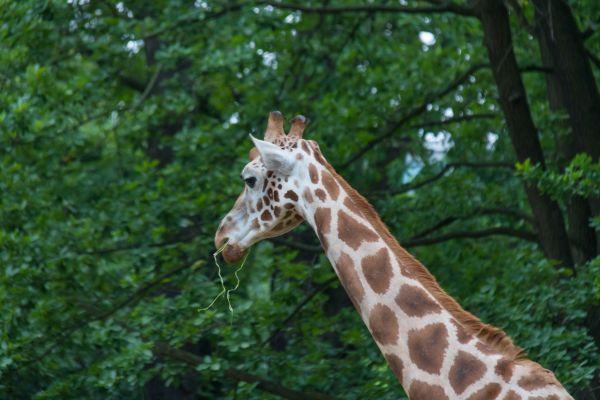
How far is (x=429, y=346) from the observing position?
547 cm

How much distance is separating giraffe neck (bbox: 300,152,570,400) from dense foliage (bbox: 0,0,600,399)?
224 centimetres

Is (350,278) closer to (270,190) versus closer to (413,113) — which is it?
(270,190)

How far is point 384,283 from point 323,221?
1.55ft

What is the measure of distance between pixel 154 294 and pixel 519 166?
4.02 m

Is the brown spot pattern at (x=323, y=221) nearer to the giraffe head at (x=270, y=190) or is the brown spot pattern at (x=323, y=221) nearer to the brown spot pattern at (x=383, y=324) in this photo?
the giraffe head at (x=270, y=190)

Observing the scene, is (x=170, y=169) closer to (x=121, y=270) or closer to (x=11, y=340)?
(x=121, y=270)

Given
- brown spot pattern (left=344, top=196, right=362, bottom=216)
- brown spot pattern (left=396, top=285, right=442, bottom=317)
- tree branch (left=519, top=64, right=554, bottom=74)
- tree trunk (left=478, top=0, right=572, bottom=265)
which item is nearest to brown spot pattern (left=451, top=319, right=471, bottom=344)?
brown spot pattern (left=396, top=285, right=442, bottom=317)

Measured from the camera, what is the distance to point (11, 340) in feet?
30.0

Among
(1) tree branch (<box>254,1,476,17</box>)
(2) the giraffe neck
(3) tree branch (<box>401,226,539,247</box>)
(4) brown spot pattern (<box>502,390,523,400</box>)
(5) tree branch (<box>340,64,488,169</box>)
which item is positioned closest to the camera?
(4) brown spot pattern (<box>502,390,523,400</box>)

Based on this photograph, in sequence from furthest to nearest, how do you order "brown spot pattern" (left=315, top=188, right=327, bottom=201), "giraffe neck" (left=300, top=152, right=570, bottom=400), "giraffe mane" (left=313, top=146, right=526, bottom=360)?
"brown spot pattern" (left=315, top=188, right=327, bottom=201) → "giraffe mane" (left=313, top=146, right=526, bottom=360) → "giraffe neck" (left=300, top=152, right=570, bottom=400)

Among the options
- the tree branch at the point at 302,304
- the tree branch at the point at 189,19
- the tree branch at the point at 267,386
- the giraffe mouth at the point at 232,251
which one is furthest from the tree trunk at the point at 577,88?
the giraffe mouth at the point at 232,251

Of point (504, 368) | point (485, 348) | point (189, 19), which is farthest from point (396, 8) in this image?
point (504, 368)

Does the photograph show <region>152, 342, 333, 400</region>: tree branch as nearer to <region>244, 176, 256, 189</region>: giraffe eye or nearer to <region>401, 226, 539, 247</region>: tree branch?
<region>401, 226, 539, 247</region>: tree branch

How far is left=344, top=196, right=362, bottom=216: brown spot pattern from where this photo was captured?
5.89 meters
